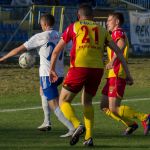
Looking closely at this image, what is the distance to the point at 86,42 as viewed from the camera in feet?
34.2

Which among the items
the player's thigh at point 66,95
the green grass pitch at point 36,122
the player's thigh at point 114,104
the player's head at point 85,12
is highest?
the player's head at point 85,12

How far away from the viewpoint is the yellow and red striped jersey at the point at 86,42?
10.4 metres

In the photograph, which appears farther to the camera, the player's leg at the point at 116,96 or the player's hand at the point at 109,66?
the player's leg at the point at 116,96

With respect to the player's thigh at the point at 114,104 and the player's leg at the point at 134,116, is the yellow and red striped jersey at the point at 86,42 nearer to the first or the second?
the player's thigh at the point at 114,104

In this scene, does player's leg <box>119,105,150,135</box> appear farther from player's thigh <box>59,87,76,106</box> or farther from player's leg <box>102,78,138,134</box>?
player's thigh <box>59,87,76,106</box>

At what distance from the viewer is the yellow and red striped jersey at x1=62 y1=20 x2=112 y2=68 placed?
10414 millimetres

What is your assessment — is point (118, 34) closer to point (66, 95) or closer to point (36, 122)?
point (66, 95)

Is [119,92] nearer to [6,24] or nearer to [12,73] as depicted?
[12,73]

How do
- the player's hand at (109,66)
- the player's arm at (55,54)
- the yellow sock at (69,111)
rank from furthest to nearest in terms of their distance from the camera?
the player's hand at (109,66), the yellow sock at (69,111), the player's arm at (55,54)

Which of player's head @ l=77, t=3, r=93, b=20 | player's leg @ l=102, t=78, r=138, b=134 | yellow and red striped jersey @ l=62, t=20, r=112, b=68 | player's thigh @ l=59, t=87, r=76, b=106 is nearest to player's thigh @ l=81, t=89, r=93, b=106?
player's thigh @ l=59, t=87, r=76, b=106

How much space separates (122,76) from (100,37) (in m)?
1.70

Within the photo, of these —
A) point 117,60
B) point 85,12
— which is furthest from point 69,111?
point 117,60

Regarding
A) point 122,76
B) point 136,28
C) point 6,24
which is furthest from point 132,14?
point 122,76

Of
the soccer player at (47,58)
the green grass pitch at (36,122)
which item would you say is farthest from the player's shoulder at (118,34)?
the green grass pitch at (36,122)
